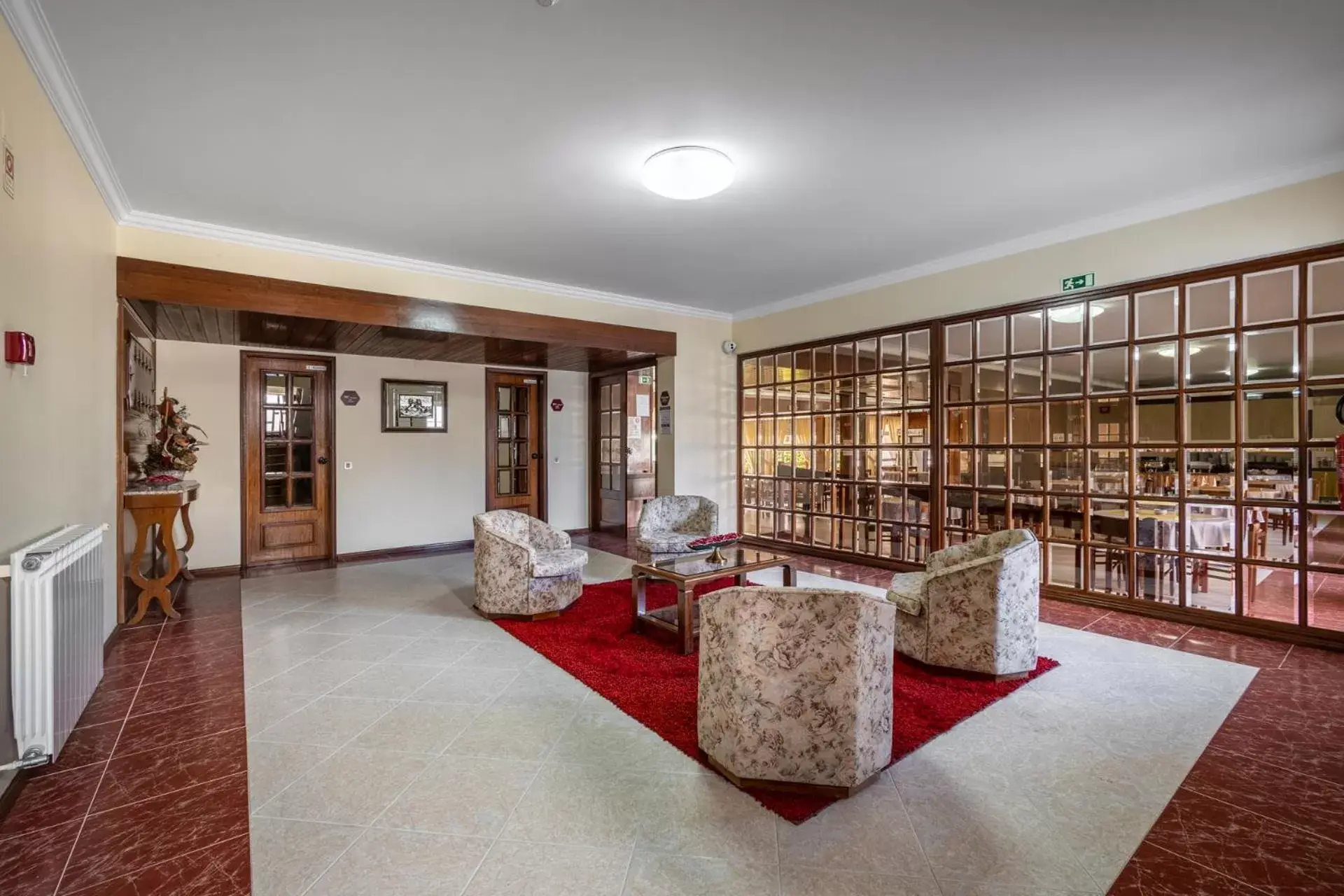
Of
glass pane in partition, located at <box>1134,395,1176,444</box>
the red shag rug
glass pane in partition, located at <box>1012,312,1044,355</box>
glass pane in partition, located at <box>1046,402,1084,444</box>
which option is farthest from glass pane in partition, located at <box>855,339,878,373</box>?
the red shag rug

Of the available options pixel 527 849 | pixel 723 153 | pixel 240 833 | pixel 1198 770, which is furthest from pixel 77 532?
pixel 1198 770

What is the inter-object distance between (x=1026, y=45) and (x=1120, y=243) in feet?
8.20

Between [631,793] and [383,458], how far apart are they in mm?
5404

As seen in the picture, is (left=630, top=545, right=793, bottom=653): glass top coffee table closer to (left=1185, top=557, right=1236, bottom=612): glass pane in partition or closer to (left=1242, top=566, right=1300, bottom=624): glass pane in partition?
(left=1185, top=557, right=1236, bottom=612): glass pane in partition

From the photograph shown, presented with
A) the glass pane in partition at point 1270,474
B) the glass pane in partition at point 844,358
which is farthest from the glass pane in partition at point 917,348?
the glass pane in partition at point 1270,474

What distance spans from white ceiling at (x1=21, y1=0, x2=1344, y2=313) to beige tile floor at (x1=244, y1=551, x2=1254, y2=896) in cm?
275

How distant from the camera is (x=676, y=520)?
18.5ft

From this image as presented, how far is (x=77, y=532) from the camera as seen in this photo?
8.78ft

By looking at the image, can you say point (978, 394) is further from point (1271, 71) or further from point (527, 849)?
point (527, 849)

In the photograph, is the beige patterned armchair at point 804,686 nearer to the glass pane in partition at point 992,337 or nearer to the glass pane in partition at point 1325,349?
the glass pane in partition at point 1325,349

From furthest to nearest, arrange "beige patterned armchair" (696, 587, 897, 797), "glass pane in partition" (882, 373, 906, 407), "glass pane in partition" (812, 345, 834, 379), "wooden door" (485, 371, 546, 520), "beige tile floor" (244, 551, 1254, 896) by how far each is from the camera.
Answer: "wooden door" (485, 371, 546, 520) → "glass pane in partition" (812, 345, 834, 379) → "glass pane in partition" (882, 373, 906, 407) → "beige patterned armchair" (696, 587, 897, 797) → "beige tile floor" (244, 551, 1254, 896)

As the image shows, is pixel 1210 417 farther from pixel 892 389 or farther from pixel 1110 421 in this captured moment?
pixel 892 389

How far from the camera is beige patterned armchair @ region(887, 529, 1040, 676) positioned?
3.07 meters

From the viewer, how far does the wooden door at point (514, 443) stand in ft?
23.9
